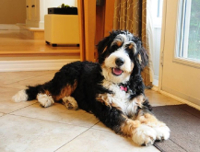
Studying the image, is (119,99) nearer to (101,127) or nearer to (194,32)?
(101,127)

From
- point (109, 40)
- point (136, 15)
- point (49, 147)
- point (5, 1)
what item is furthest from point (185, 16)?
point (5, 1)

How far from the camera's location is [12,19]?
10672 mm

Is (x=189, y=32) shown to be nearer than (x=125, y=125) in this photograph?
No

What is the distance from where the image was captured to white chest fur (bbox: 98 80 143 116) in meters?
1.89

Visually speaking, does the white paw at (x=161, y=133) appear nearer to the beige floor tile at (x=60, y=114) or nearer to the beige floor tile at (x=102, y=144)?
the beige floor tile at (x=102, y=144)

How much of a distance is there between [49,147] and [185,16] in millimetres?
1758

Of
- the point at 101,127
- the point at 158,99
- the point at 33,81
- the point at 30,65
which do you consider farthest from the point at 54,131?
the point at 30,65

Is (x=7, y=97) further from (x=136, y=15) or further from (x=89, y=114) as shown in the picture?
(x=136, y=15)

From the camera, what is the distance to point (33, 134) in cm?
176

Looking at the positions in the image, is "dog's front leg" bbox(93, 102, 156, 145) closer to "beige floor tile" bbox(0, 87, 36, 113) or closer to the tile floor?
the tile floor

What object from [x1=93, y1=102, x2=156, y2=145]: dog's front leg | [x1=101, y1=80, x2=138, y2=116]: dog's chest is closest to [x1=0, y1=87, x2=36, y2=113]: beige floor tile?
[x1=93, y1=102, x2=156, y2=145]: dog's front leg

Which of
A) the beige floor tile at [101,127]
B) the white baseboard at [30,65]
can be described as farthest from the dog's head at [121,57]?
the white baseboard at [30,65]

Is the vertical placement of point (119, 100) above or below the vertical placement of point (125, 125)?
above

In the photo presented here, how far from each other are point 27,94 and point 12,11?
8894mm
